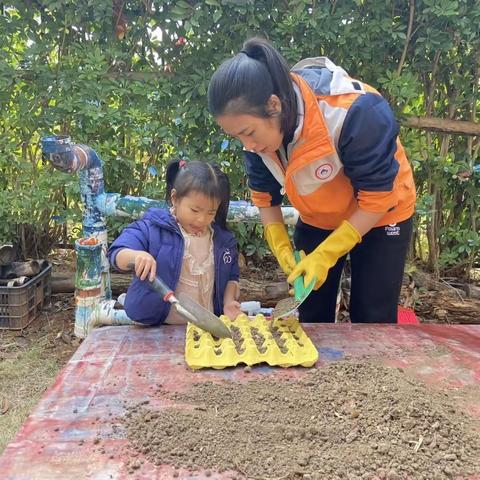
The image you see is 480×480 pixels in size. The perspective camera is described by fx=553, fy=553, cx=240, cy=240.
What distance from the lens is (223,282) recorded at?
6.86 feet

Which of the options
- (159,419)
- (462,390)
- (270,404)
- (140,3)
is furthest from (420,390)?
(140,3)

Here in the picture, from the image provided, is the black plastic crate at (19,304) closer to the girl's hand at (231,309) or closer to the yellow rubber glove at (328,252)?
the girl's hand at (231,309)

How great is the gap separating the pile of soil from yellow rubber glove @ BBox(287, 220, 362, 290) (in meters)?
0.38

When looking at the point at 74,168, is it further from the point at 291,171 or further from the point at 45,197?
the point at 291,171

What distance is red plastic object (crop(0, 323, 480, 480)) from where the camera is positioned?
3.42 ft

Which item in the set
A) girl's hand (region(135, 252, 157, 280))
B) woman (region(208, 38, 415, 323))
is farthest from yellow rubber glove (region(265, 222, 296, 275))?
girl's hand (region(135, 252, 157, 280))

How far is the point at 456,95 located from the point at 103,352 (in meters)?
2.41

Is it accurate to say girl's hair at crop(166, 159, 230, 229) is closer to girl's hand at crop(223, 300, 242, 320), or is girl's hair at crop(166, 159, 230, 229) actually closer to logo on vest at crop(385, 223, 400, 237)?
girl's hand at crop(223, 300, 242, 320)

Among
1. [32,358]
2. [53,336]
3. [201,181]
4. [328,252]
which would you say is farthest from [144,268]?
[53,336]

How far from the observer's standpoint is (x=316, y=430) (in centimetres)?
118

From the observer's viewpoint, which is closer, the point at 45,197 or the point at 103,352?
the point at 103,352

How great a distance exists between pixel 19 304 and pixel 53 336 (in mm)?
259

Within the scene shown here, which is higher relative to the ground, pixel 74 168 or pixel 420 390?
pixel 74 168

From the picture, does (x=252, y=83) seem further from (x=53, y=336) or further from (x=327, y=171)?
(x=53, y=336)
